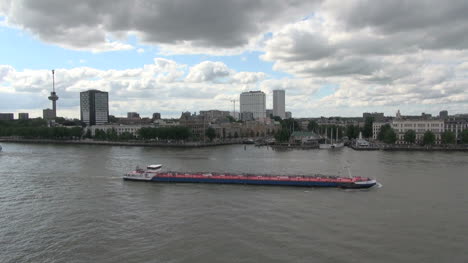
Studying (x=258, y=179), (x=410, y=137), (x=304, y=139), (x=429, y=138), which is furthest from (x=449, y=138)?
(x=258, y=179)

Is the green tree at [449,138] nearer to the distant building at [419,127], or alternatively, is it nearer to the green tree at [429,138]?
the green tree at [429,138]

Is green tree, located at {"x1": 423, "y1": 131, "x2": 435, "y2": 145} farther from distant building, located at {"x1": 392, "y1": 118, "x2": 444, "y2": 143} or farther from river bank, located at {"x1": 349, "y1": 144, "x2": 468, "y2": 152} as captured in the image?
distant building, located at {"x1": 392, "y1": 118, "x2": 444, "y2": 143}

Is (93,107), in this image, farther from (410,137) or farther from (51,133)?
(410,137)

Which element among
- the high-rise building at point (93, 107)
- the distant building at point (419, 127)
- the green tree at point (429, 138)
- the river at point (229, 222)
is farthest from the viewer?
the high-rise building at point (93, 107)

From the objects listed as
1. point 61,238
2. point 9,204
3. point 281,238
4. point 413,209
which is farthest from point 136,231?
point 413,209

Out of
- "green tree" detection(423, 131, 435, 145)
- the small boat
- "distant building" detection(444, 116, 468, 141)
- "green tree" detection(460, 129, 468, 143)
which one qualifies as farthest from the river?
"distant building" detection(444, 116, 468, 141)

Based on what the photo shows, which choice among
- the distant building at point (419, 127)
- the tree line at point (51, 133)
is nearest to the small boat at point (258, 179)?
the distant building at point (419, 127)

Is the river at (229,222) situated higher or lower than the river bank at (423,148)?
lower
